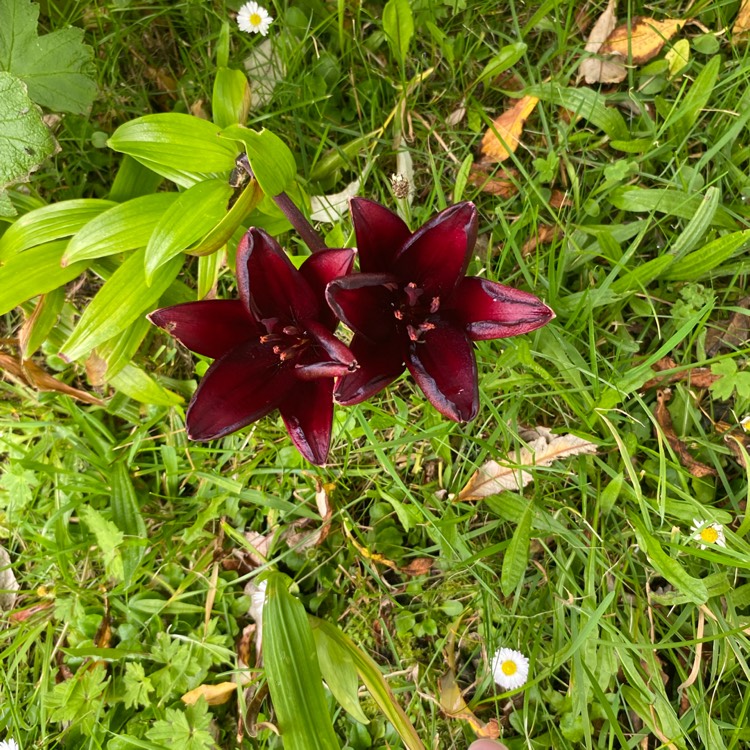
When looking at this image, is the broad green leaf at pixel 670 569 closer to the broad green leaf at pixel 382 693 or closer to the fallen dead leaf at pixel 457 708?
the fallen dead leaf at pixel 457 708

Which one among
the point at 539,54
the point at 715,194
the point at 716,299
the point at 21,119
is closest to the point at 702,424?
the point at 716,299

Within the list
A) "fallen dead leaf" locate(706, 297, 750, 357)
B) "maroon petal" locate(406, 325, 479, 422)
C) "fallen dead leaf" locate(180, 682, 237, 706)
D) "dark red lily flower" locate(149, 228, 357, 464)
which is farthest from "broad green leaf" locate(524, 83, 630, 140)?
"fallen dead leaf" locate(180, 682, 237, 706)

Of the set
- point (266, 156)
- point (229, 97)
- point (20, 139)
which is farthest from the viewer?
point (229, 97)

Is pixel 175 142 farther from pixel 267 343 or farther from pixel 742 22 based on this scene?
pixel 742 22

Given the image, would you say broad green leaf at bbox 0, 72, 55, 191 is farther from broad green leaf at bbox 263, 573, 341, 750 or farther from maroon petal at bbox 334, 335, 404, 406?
broad green leaf at bbox 263, 573, 341, 750

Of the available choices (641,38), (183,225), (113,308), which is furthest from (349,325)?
(641,38)

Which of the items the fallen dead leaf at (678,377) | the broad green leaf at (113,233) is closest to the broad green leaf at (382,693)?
the fallen dead leaf at (678,377)

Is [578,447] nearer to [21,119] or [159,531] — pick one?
[159,531]
